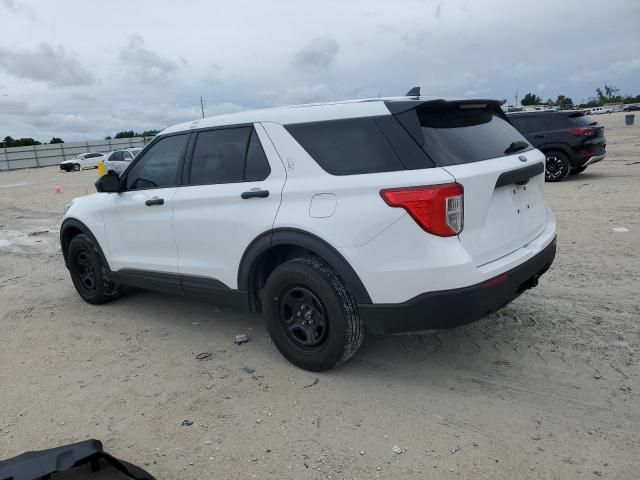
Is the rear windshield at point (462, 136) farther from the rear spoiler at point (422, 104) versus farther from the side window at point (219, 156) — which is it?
the side window at point (219, 156)

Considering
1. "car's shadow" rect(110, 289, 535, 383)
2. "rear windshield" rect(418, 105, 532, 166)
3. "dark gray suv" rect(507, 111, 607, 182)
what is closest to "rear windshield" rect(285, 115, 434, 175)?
"rear windshield" rect(418, 105, 532, 166)

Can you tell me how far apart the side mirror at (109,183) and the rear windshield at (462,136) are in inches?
116

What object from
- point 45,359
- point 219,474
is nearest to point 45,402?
point 45,359

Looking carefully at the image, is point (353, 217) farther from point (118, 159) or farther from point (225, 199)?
point (118, 159)

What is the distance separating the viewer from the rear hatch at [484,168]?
3004 millimetres

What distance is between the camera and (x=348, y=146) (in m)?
3.27

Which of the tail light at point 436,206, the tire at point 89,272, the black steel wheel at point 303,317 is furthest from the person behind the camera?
the tire at point 89,272

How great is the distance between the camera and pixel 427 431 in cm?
290

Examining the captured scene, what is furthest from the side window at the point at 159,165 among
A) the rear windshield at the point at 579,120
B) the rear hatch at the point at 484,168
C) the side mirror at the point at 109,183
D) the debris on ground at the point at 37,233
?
the rear windshield at the point at 579,120

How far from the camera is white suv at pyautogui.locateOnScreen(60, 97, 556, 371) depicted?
2.95 m

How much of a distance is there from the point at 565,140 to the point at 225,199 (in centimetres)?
1021

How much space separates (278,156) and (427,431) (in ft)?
6.56

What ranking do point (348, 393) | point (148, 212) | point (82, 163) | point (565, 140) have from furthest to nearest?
point (82, 163) < point (565, 140) < point (148, 212) < point (348, 393)

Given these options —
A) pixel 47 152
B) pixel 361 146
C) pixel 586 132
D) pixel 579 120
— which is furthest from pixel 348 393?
pixel 47 152
